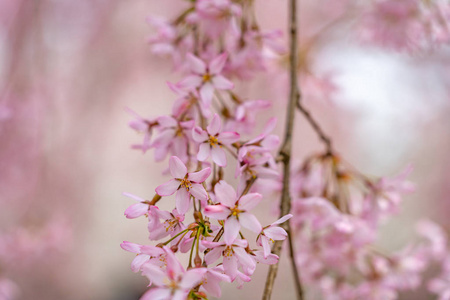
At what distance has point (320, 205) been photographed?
732 millimetres

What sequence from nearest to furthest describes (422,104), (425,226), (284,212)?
1. (284,212)
2. (425,226)
3. (422,104)

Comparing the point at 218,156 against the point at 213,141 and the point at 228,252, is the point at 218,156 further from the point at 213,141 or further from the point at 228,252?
the point at 228,252

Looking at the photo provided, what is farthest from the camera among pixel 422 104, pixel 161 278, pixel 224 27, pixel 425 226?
pixel 422 104

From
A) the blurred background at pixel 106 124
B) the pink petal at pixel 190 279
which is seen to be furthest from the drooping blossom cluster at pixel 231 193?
the blurred background at pixel 106 124

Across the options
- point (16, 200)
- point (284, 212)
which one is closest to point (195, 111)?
point (284, 212)

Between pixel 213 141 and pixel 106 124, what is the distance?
3060 millimetres

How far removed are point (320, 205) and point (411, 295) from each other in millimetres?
2189

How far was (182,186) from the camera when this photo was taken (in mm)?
431

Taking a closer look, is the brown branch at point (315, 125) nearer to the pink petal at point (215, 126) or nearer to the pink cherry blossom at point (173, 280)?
the pink petal at point (215, 126)

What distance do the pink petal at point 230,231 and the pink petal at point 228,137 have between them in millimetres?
110

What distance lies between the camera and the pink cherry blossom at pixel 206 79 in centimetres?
54

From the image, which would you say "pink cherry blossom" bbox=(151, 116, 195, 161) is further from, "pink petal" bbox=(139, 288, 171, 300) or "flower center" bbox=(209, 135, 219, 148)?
"pink petal" bbox=(139, 288, 171, 300)

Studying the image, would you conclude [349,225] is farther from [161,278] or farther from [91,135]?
[91,135]

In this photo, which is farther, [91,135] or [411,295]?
[91,135]
